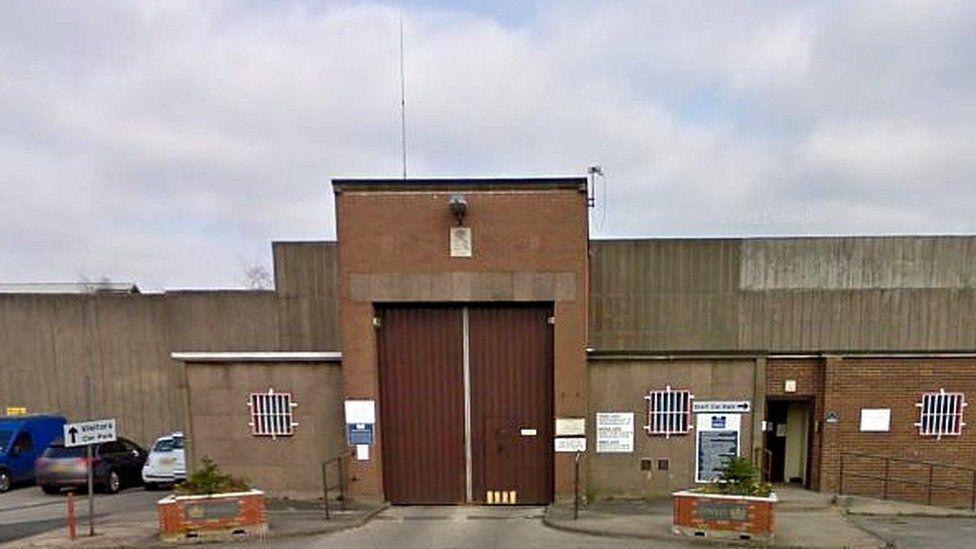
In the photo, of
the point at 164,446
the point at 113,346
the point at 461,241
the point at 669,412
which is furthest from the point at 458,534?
the point at 113,346

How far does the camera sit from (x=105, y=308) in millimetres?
17719

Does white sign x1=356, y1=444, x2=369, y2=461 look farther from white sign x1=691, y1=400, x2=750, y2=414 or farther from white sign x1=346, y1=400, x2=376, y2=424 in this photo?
white sign x1=691, y1=400, x2=750, y2=414

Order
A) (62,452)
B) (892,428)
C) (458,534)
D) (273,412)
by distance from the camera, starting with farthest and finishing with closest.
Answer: (62,452), (892,428), (273,412), (458,534)

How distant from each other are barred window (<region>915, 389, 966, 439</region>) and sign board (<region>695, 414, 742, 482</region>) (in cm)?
422

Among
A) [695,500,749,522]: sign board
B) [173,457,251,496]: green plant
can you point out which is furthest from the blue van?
[695,500,749,522]: sign board

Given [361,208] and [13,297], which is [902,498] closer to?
[361,208]

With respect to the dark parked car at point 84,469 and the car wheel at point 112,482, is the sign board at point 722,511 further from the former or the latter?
the car wheel at point 112,482

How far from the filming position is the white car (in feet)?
48.8

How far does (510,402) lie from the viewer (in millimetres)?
11359

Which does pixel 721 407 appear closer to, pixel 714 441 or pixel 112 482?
pixel 714 441

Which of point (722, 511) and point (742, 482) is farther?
point (742, 482)

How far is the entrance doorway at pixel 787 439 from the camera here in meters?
12.9

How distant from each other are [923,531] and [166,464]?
17.2 m

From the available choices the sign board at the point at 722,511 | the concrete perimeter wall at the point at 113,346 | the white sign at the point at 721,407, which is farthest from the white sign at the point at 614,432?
the concrete perimeter wall at the point at 113,346
